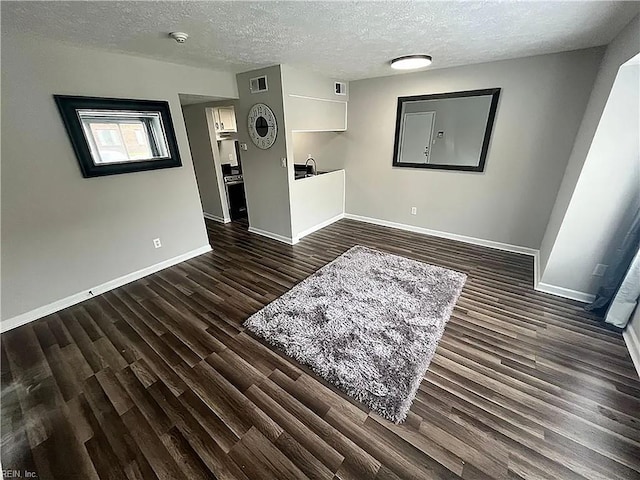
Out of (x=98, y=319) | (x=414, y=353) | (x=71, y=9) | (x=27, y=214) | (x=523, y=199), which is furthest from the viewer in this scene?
(x=523, y=199)

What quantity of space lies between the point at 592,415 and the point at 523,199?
2.63 m

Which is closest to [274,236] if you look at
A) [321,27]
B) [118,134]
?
[118,134]

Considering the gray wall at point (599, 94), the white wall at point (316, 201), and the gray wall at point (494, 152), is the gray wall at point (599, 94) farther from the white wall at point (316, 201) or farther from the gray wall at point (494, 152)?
the white wall at point (316, 201)

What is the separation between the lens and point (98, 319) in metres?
2.45

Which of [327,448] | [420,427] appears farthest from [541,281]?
[327,448]

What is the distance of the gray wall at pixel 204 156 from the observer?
170 inches

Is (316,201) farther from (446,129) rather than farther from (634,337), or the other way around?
(634,337)

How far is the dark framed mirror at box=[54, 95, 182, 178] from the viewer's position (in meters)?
2.40

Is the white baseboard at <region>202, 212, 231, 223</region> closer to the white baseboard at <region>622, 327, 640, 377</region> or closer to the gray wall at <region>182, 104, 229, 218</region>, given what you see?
the gray wall at <region>182, 104, 229, 218</region>

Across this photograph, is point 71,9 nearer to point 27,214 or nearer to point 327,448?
point 27,214

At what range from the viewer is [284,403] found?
164 cm

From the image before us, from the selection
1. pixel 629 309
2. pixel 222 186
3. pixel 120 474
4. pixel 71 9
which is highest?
pixel 71 9

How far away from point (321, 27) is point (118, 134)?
2.35 meters

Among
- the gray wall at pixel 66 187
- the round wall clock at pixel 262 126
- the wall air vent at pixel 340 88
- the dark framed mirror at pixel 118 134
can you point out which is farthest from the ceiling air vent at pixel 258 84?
the wall air vent at pixel 340 88
